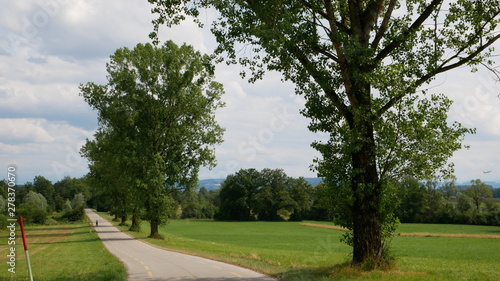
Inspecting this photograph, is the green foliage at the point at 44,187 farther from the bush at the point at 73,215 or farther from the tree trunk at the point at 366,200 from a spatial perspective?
the tree trunk at the point at 366,200

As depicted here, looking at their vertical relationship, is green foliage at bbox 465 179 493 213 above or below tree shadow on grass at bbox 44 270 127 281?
above

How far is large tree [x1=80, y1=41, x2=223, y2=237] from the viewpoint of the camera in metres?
36.0

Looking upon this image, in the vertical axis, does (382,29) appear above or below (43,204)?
above

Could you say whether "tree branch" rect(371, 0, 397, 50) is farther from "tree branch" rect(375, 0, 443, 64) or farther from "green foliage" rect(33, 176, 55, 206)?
"green foliage" rect(33, 176, 55, 206)

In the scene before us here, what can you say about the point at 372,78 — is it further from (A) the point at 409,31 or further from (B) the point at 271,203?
(B) the point at 271,203

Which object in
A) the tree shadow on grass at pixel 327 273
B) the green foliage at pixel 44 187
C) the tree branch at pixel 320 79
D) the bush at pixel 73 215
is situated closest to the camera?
the tree shadow on grass at pixel 327 273

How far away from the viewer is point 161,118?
37.2 meters

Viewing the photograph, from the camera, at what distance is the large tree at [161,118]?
118 ft

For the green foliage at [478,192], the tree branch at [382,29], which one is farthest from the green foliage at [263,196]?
the tree branch at [382,29]

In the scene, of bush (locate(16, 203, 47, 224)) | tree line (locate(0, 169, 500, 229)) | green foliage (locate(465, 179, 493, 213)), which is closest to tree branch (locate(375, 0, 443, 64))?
tree line (locate(0, 169, 500, 229))

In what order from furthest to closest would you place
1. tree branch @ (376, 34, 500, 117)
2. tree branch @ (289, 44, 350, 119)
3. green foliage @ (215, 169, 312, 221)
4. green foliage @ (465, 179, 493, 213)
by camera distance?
green foliage @ (215, 169, 312, 221) < green foliage @ (465, 179, 493, 213) < tree branch @ (289, 44, 350, 119) < tree branch @ (376, 34, 500, 117)

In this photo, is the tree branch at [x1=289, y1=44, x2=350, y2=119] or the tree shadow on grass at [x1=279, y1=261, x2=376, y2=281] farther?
the tree branch at [x1=289, y1=44, x2=350, y2=119]

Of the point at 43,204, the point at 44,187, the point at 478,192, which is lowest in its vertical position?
the point at 43,204

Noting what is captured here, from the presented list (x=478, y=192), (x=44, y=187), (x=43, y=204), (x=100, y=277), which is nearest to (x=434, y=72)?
(x=100, y=277)
